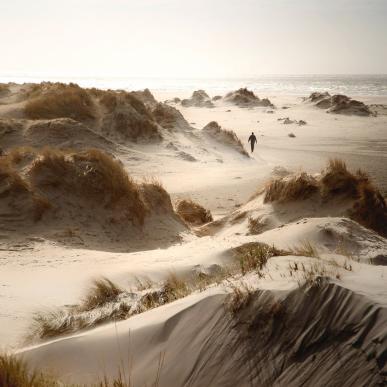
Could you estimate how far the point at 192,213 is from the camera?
10.2 m

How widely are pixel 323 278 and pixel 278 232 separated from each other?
13.9ft

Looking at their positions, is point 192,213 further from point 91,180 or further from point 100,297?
point 100,297

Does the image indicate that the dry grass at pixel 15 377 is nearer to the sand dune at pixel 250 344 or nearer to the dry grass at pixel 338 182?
the sand dune at pixel 250 344

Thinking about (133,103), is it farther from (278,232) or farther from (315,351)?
(315,351)

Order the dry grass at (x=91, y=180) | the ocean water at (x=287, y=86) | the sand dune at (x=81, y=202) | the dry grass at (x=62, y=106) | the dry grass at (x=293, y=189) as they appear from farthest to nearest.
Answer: the ocean water at (x=287, y=86) → the dry grass at (x=62, y=106) → the dry grass at (x=293, y=189) → the dry grass at (x=91, y=180) → the sand dune at (x=81, y=202)

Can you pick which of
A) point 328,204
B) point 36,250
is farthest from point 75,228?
point 328,204

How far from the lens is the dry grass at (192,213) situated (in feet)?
33.1

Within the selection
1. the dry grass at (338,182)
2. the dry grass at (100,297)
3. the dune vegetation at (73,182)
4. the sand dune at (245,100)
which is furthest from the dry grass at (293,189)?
the sand dune at (245,100)

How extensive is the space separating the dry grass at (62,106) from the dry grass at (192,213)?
839cm

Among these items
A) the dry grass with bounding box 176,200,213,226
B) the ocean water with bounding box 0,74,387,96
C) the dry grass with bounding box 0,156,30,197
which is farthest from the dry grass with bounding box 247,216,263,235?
the ocean water with bounding box 0,74,387,96

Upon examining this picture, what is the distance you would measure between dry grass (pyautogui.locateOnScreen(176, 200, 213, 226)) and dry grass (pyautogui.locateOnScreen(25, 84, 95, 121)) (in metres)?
8.39

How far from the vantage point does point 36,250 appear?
6180 millimetres

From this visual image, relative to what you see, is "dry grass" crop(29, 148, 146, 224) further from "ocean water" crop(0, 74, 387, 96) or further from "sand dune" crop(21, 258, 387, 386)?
"ocean water" crop(0, 74, 387, 96)

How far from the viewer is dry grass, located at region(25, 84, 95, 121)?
53.8 ft
